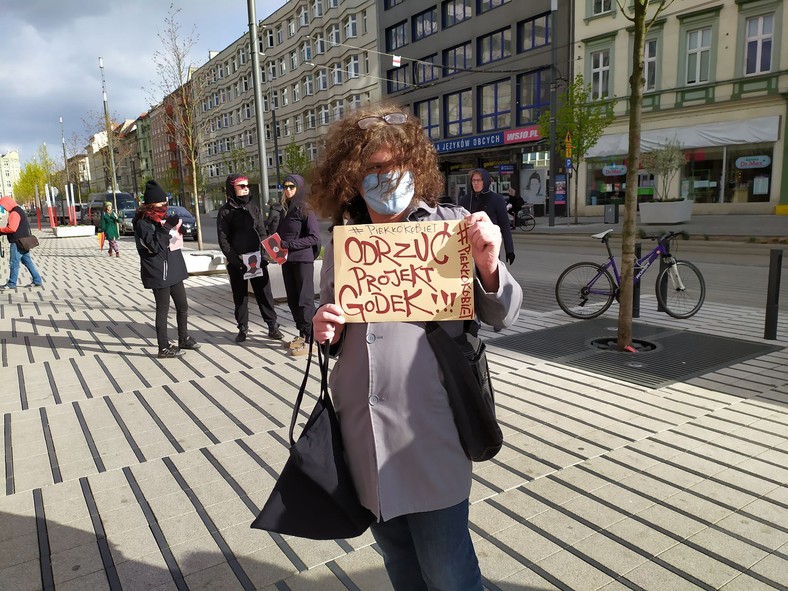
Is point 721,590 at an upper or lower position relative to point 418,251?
lower

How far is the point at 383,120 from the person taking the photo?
1758 mm

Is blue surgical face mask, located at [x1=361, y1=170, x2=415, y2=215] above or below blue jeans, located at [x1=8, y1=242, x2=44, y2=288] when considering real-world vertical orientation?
above

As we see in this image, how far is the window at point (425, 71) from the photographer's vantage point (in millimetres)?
37562

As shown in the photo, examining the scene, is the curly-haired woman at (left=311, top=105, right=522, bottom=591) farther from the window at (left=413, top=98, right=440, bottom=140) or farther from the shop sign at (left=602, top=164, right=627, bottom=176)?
the window at (left=413, top=98, right=440, bottom=140)

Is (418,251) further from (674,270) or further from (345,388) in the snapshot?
(674,270)

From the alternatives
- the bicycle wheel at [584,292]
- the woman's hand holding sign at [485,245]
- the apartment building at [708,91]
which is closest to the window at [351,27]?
the apartment building at [708,91]

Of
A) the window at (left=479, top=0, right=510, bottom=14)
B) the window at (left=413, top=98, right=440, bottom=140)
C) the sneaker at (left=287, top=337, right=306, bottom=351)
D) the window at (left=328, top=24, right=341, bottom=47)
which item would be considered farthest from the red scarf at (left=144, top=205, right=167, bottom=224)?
the window at (left=328, top=24, right=341, bottom=47)

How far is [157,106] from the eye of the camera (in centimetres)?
1761

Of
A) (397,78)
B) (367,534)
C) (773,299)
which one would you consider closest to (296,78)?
(397,78)

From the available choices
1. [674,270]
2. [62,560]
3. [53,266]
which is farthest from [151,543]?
[53,266]

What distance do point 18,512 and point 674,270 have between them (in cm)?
696

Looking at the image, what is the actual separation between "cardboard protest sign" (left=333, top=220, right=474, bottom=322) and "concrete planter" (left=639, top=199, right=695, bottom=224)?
20847mm

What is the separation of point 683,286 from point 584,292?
1.18 m

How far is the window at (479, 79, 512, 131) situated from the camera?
32.0m
